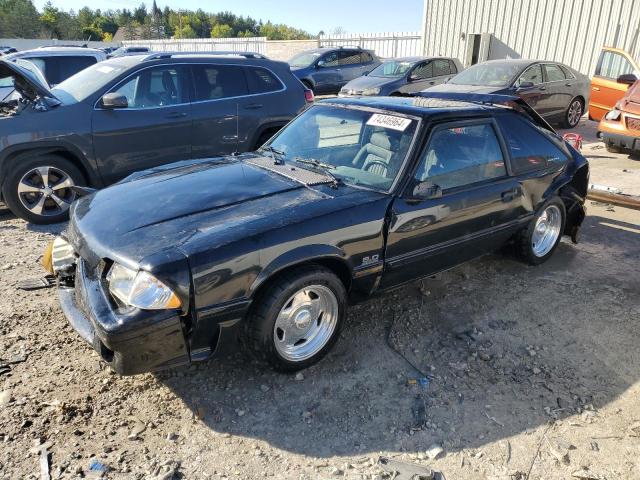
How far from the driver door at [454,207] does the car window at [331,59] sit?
1340 centimetres

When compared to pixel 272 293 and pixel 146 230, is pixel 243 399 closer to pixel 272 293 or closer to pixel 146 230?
pixel 272 293

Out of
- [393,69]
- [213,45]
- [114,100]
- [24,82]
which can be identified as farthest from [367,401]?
[213,45]

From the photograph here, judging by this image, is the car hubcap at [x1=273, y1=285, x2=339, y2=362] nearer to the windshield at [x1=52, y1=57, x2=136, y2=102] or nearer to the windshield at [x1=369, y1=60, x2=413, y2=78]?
the windshield at [x1=52, y1=57, x2=136, y2=102]

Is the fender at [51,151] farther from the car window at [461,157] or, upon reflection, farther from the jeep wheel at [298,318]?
the car window at [461,157]

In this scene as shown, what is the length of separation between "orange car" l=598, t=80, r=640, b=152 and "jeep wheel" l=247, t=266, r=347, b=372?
8047 millimetres

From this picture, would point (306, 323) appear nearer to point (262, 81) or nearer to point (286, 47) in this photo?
point (262, 81)

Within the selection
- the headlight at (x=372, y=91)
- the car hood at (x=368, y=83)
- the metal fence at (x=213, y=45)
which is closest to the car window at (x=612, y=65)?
the car hood at (x=368, y=83)

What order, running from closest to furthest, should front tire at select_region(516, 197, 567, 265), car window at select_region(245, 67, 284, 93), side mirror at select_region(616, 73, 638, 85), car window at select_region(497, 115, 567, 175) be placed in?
1. car window at select_region(497, 115, 567, 175)
2. front tire at select_region(516, 197, 567, 265)
3. car window at select_region(245, 67, 284, 93)
4. side mirror at select_region(616, 73, 638, 85)

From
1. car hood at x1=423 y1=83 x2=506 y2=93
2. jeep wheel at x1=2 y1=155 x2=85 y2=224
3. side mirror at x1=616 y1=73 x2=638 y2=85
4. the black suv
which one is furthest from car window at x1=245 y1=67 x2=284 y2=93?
side mirror at x1=616 y1=73 x2=638 y2=85

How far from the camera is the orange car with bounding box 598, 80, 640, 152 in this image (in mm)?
8859

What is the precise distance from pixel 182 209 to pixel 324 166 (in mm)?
1148

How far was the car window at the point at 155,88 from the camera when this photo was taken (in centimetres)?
594

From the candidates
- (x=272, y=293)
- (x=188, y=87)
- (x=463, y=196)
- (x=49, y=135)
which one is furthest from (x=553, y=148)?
(x=49, y=135)

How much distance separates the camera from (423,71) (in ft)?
46.3
